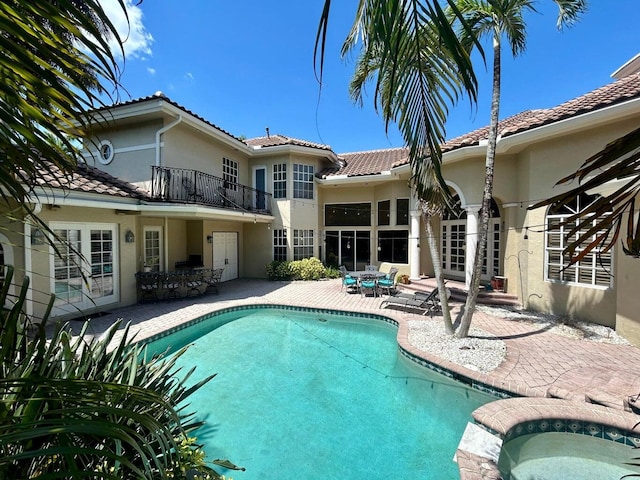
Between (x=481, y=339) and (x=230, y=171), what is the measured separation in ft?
51.9

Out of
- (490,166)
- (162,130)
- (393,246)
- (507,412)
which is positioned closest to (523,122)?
(490,166)

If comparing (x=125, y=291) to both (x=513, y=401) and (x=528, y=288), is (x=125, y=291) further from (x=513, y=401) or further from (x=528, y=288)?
(x=528, y=288)

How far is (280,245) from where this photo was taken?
1892cm

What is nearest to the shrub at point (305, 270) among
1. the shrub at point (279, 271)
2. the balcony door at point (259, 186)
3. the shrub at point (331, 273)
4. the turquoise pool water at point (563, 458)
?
the shrub at point (279, 271)

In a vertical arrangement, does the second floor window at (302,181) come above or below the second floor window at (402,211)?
above

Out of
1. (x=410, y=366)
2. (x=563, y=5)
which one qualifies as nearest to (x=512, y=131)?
(x=563, y=5)

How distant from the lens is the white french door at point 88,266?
9.80 m

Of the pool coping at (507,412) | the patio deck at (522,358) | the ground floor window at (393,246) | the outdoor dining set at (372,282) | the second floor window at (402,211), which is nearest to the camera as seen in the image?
the pool coping at (507,412)

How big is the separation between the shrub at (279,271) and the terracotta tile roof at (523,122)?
6.56 m

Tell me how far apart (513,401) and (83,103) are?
7.26 metres

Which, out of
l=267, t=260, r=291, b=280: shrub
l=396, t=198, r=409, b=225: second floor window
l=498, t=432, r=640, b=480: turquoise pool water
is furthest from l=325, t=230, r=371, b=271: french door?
l=498, t=432, r=640, b=480: turquoise pool water

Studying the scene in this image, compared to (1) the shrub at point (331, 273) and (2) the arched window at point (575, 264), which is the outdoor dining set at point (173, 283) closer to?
(1) the shrub at point (331, 273)

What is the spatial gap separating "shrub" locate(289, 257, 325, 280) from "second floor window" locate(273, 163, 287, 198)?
4.53m

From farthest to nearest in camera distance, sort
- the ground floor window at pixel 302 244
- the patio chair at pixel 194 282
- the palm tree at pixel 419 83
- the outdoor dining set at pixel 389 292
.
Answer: the ground floor window at pixel 302 244 → the patio chair at pixel 194 282 → the outdoor dining set at pixel 389 292 → the palm tree at pixel 419 83
